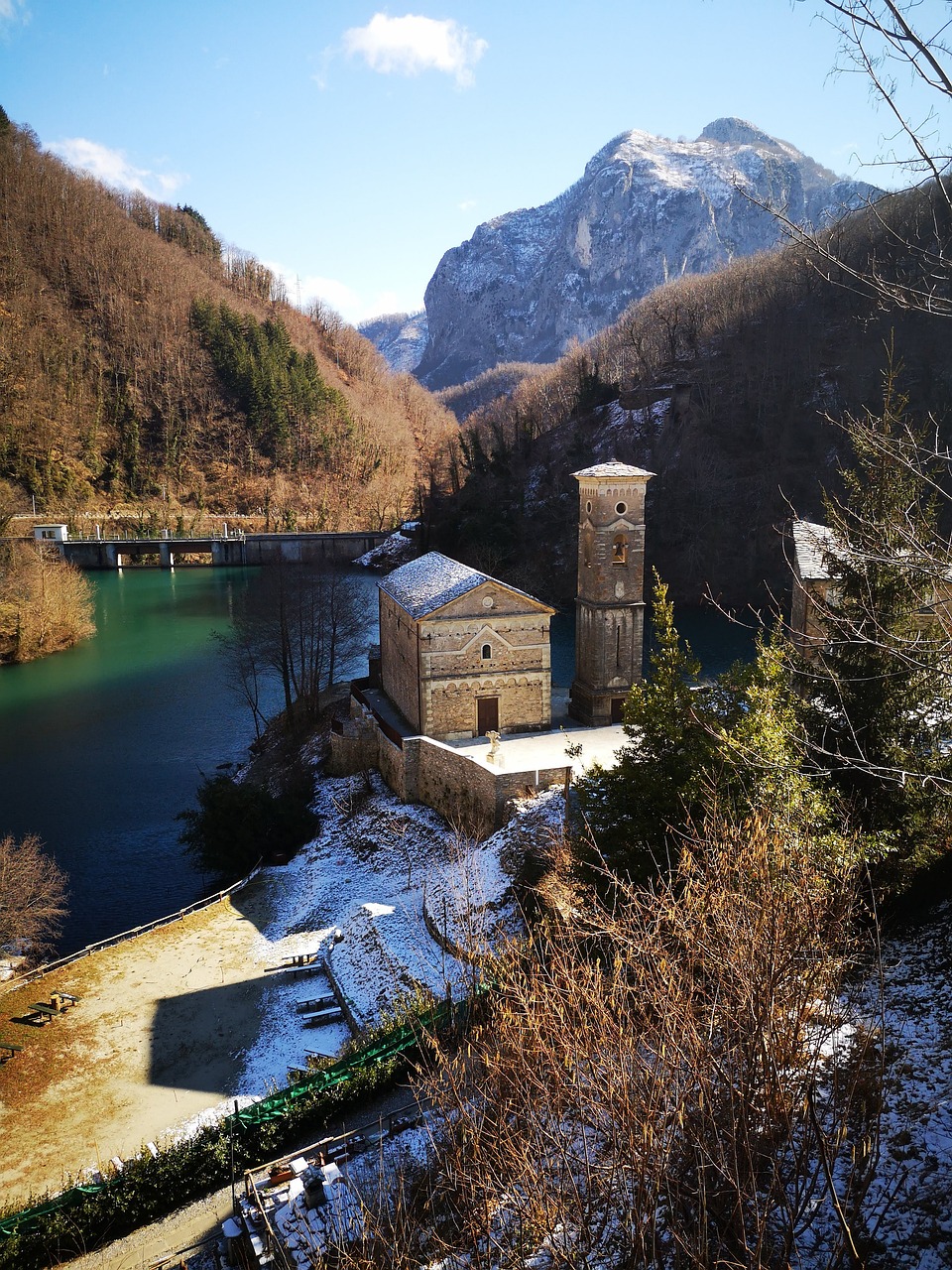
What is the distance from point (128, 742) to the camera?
107ft

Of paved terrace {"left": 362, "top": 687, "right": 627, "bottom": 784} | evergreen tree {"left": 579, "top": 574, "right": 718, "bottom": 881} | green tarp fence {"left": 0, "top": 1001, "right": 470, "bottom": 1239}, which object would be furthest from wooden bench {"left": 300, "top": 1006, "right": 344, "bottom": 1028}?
paved terrace {"left": 362, "top": 687, "right": 627, "bottom": 784}

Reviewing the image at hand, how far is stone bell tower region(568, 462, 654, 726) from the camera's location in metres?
24.8

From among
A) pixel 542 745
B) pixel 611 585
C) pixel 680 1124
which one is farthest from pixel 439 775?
pixel 680 1124

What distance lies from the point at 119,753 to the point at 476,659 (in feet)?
50.5

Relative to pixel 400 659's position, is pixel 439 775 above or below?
below

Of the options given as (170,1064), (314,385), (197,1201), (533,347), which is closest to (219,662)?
(170,1064)

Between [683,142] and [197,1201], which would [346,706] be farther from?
[683,142]

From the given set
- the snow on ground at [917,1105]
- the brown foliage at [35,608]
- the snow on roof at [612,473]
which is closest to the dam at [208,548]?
the brown foliage at [35,608]

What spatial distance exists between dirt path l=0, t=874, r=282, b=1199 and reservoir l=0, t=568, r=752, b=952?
2828 mm

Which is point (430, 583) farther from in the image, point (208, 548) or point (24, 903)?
point (208, 548)

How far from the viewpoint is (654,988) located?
760 centimetres

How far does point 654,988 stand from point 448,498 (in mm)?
55647

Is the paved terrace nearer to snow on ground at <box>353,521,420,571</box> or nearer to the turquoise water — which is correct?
the turquoise water

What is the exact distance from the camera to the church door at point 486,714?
80.6ft
